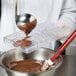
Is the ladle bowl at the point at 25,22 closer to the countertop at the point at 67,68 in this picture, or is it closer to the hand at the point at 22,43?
the hand at the point at 22,43

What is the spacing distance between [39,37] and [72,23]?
26 centimetres

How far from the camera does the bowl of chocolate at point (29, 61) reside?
82cm

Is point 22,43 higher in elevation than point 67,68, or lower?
higher

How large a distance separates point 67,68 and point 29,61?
16 cm

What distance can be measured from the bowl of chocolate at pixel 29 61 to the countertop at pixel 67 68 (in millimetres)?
39

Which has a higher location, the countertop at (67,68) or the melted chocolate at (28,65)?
the melted chocolate at (28,65)

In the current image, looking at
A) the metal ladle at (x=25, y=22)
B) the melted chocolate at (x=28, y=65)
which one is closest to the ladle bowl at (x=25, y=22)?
the metal ladle at (x=25, y=22)

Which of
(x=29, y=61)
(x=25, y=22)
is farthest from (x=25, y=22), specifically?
(x=29, y=61)

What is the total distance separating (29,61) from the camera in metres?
0.88

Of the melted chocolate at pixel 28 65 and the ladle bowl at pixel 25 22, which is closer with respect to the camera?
the melted chocolate at pixel 28 65

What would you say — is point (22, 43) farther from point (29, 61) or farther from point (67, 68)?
point (67, 68)

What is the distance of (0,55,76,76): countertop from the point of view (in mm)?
870

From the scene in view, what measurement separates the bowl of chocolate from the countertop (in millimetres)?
39

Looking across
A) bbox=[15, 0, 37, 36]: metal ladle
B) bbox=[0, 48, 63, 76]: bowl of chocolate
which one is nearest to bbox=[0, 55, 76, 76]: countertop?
bbox=[0, 48, 63, 76]: bowl of chocolate
